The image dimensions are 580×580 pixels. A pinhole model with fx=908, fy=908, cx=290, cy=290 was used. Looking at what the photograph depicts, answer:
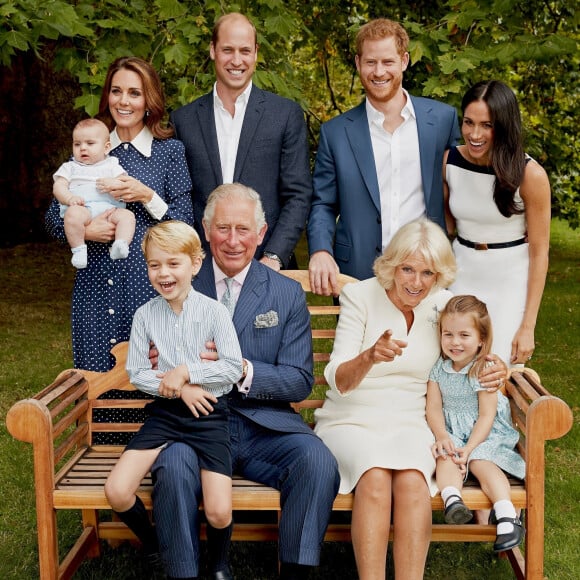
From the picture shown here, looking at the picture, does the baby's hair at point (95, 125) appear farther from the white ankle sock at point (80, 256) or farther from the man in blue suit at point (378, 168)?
the man in blue suit at point (378, 168)

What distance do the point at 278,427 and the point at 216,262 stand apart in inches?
29.1

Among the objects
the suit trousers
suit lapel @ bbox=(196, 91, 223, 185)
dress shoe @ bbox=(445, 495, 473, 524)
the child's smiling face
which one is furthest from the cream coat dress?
suit lapel @ bbox=(196, 91, 223, 185)

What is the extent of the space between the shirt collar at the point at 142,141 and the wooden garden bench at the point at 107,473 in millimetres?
894

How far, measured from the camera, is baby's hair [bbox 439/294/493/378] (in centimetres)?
368

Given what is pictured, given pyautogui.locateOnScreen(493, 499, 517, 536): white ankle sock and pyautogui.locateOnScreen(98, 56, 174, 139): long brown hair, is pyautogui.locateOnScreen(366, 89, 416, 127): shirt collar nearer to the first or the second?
pyautogui.locateOnScreen(98, 56, 174, 139): long brown hair

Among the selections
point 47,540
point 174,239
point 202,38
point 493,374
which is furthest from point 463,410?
point 202,38

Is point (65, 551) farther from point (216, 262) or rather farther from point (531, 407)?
point (531, 407)

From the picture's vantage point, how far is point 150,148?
4.15 metres

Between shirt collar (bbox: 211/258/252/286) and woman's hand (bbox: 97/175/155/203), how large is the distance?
1.49 feet

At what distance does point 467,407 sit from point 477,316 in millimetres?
379

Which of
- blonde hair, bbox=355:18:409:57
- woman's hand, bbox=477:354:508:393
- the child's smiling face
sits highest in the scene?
blonde hair, bbox=355:18:409:57

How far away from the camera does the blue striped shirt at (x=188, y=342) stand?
3.44m

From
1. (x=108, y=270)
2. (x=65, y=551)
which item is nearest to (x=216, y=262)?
(x=108, y=270)

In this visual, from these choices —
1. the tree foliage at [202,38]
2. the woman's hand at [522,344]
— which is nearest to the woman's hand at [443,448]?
the woman's hand at [522,344]
